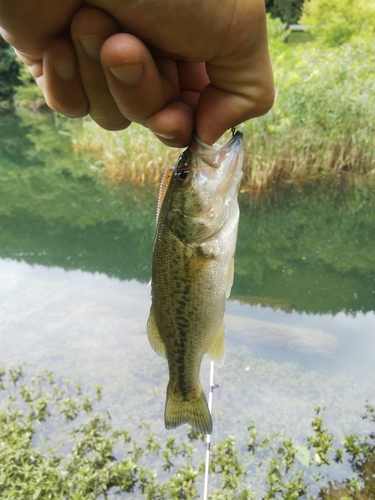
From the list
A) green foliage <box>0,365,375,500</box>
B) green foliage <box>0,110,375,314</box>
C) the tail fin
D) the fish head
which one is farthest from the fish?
green foliage <box>0,110,375,314</box>

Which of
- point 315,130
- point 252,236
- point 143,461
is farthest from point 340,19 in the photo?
point 143,461

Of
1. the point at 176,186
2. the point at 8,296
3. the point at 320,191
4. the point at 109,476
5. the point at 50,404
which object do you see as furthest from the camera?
the point at 320,191

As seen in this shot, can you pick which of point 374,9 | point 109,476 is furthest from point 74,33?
point 374,9

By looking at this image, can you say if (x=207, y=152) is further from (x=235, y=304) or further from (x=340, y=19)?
(x=340, y=19)

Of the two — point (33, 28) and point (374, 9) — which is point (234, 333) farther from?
point (374, 9)

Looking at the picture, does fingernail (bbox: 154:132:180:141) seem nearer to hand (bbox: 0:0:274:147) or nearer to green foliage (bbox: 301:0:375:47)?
hand (bbox: 0:0:274:147)

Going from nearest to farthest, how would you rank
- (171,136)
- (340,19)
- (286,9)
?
(171,136)
(340,19)
(286,9)

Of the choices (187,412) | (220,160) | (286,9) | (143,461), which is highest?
(286,9)

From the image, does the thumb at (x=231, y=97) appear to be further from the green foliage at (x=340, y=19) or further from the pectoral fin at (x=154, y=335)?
the green foliage at (x=340, y=19)
